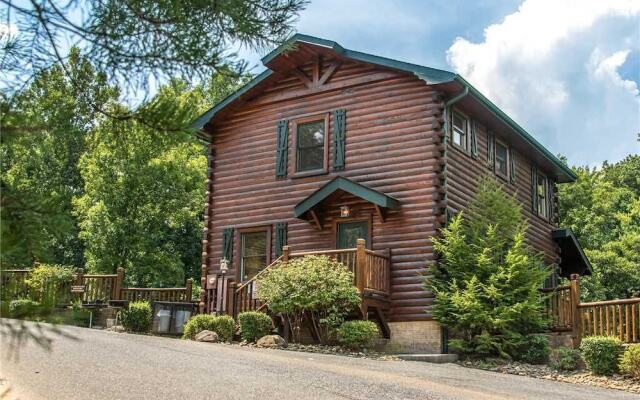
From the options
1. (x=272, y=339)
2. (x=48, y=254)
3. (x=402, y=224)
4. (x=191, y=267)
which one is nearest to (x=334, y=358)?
(x=272, y=339)

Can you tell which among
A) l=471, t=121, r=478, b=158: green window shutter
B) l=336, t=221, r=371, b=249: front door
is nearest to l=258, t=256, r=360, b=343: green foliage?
l=336, t=221, r=371, b=249: front door

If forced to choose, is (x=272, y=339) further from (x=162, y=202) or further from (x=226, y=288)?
(x=162, y=202)

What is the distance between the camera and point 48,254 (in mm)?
3396

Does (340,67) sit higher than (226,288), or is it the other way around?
(340,67)

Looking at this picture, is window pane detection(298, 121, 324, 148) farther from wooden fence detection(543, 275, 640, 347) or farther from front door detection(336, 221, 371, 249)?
wooden fence detection(543, 275, 640, 347)

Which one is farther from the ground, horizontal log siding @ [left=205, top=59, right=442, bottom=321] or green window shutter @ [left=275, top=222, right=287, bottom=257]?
horizontal log siding @ [left=205, top=59, right=442, bottom=321]

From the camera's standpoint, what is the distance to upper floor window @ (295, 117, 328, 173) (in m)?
19.9

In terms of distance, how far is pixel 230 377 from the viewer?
32.9ft

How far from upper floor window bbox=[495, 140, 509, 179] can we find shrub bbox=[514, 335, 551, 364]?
21.1ft

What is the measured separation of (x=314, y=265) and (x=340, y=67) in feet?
19.5

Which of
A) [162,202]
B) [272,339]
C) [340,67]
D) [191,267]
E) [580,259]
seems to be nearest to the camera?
[272,339]

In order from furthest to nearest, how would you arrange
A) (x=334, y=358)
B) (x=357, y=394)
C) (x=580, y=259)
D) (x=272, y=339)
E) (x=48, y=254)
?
(x=580, y=259), (x=272, y=339), (x=334, y=358), (x=357, y=394), (x=48, y=254)

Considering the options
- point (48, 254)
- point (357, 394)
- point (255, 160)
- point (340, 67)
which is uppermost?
point (340, 67)

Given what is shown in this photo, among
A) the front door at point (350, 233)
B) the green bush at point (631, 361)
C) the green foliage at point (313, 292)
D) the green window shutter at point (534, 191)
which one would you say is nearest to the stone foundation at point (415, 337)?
the green foliage at point (313, 292)
